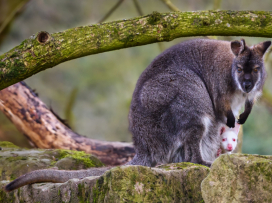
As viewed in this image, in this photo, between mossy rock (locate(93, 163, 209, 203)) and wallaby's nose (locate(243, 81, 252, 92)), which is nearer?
mossy rock (locate(93, 163, 209, 203))

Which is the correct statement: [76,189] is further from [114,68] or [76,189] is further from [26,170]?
[114,68]

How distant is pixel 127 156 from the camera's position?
6.69 meters

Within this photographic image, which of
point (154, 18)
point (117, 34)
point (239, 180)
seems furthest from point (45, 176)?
point (154, 18)

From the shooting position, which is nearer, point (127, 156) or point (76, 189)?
point (76, 189)

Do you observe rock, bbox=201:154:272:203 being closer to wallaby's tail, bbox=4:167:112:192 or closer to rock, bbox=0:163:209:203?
rock, bbox=0:163:209:203

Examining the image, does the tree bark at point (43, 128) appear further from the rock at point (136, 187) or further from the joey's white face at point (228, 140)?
the rock at point (136, 187)

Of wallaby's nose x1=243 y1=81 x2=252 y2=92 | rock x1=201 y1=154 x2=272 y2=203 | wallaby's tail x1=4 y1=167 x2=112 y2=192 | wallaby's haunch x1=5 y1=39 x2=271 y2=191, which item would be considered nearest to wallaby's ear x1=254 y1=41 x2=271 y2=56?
wallaby's haunch x1=5 y1=39 x2=271 y2=191

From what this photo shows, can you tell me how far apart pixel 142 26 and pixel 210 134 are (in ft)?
5.56

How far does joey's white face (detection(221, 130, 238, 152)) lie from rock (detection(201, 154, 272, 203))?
8.84ft

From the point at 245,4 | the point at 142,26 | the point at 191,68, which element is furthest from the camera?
the point at 245,4

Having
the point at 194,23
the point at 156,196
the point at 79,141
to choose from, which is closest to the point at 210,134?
the point at 194,23

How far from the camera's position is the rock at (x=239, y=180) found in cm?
218

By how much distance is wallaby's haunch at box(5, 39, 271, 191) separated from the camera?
13.8 feet

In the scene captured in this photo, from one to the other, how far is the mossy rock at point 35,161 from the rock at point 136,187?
4.81ft
